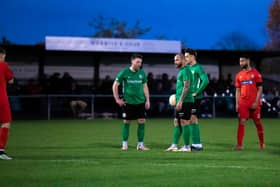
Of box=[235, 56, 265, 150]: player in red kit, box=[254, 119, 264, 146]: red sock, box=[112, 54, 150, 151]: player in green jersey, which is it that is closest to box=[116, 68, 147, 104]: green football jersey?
box=[112, 54, 150, 151]: player in green jersey

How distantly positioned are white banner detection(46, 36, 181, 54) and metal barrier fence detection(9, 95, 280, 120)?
103 inches

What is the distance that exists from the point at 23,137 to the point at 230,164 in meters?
8.59

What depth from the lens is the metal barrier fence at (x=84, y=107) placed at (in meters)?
28.1

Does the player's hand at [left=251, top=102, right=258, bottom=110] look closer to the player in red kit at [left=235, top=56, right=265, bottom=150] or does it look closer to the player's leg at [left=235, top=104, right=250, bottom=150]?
the player in red kit at [left=235, top=56, right=265, bottom=150]

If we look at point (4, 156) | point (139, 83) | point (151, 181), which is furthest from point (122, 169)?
point (139, 83)

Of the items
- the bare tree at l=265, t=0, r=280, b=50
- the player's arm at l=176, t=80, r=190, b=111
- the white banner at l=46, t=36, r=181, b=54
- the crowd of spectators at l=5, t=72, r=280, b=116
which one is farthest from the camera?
the bare tree at l=265, t=0, r=280, b=50

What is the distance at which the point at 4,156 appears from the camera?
36.4ft

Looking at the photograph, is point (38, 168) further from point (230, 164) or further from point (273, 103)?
point (273, 103)

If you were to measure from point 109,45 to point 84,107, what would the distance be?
140 inches

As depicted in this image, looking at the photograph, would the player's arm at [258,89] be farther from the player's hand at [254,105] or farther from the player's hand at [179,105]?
the player's hand at [179,105]

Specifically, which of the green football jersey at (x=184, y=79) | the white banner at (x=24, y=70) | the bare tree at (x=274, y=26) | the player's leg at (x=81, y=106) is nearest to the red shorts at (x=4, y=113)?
the green football jersey at (x=184, y=79)

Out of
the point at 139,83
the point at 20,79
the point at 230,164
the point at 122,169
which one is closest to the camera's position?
the point at 122,169

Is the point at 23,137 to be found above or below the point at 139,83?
below

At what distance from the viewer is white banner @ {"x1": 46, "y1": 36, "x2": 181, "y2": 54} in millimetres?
28969
